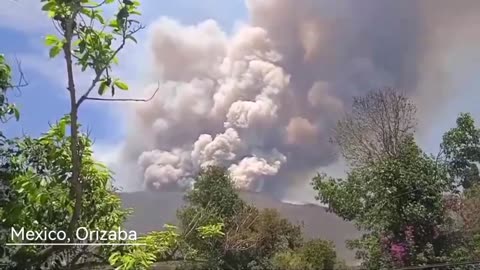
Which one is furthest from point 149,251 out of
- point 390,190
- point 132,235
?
point 390,190

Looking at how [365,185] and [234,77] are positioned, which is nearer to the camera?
[234,77]

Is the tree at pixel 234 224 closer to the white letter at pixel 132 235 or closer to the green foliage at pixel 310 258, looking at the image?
the green foliage at pixel 310 258

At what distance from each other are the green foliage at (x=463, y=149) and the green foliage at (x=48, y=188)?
169cm

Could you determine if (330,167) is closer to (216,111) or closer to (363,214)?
(363,214)

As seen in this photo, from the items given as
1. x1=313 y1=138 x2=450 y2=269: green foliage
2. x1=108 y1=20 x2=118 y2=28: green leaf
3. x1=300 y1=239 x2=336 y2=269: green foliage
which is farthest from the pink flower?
x1=108 y1=20 x2=118 y2=28: green leaf

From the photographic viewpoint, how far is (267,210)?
2607mm

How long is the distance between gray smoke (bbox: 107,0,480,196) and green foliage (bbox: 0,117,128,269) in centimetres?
48

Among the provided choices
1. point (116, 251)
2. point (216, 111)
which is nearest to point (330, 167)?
point (216, 111)

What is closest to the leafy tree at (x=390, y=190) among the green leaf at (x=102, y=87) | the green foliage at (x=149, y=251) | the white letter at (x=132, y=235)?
the green foliage at (x=149, y=251)

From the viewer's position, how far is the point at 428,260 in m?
2.79

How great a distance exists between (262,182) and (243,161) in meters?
0.13

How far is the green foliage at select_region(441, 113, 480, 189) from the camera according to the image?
111 inches

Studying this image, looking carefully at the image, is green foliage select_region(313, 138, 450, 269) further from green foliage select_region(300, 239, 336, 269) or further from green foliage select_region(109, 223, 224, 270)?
green foliage select_region(109, 223, 224, 270)

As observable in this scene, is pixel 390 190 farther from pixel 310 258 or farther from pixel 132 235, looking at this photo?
pixel 132 235
